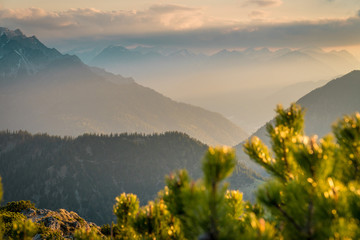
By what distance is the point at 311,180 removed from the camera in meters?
5.56

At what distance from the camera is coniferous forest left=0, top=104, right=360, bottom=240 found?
504 cm

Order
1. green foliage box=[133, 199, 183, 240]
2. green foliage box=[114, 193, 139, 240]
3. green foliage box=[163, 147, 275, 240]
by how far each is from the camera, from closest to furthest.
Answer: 1. green foliage box=[163, 147, 275, 240]
2. green foliage box=[133, 199, 183, 240]
3. green foliage box=[114, 193, 139, 240]

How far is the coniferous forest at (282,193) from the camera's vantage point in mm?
5039

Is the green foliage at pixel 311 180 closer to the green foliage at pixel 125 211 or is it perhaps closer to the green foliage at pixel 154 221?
the green foliage at pixel 154 221

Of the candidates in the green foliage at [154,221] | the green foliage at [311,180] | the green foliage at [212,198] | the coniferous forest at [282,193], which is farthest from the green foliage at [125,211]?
the green foliage at [212,198]

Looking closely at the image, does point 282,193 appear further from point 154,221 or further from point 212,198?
point 154,221

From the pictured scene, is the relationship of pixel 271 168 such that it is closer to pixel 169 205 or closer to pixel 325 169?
pixel 325 169

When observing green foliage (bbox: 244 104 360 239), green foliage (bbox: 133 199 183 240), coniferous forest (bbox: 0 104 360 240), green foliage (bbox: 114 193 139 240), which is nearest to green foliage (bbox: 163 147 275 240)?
coniferous forest (bbox: 0 104 360 240)

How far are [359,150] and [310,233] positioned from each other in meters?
2.73

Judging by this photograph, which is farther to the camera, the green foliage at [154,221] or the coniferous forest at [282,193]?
the green foliage at [154,221]

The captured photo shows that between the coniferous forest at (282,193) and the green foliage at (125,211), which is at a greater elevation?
the coniferous forest at (282,193)

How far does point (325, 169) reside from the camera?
5621 millimetres

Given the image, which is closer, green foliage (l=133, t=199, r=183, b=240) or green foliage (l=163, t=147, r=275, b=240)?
green foliage (l=163, t=147, r=275, b=240)

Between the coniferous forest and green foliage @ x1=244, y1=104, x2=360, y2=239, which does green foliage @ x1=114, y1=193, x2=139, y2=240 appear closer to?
the coniferous forest
